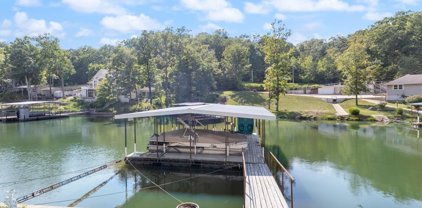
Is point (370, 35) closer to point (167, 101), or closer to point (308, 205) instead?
point (167, 101)

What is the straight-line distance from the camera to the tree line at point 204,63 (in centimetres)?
5691

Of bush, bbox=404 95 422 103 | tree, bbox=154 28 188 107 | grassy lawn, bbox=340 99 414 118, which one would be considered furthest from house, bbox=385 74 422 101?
tree, bbox=154 28 188 107

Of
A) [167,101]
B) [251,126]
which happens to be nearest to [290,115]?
[167,101]

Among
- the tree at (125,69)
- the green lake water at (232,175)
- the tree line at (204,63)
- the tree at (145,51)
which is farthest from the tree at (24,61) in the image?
the green lake water at (232,175)

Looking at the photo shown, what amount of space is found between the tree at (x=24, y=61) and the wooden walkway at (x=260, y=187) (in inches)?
2401

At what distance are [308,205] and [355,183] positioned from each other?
5094 mm

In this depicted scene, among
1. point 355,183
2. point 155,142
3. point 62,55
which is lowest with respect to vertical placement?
point 355,183

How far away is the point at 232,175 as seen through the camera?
19.4 m

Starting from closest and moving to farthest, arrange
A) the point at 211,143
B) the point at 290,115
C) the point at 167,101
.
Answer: the point at 211,143 < the point at 290,115 < the point at 167,101

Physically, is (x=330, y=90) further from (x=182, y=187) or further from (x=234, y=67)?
(x=182, y=187)

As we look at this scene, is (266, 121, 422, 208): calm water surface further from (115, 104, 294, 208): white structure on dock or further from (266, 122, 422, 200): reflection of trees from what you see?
(115, 104, 294, 208): white structure on dock

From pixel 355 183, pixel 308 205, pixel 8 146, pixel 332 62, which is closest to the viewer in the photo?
pixel 308 205

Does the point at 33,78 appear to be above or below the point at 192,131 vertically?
above

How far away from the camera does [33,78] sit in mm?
70000
